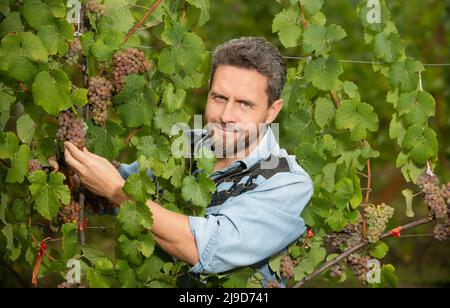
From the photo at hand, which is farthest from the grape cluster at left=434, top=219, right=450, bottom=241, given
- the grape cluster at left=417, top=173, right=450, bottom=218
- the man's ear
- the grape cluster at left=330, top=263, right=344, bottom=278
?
the man's ear

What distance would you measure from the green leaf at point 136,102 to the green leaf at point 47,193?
269 mm

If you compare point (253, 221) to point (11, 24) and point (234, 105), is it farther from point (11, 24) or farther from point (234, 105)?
point (11, 24)

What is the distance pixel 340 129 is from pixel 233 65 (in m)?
0.50

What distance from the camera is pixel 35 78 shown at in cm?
221

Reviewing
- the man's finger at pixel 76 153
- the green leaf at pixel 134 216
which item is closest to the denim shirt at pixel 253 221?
the green leaf at pixel 134 216

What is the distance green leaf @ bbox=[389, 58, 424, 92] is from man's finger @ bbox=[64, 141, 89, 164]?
1078mm

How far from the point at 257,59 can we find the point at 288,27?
306 millimetres

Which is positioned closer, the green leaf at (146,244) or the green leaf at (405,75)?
the green leaf at (146,244)

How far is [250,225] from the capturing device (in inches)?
86.7

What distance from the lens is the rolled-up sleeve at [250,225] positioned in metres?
2.17

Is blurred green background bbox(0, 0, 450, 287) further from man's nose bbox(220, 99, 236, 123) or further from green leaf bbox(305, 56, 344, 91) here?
man's nose bbox(220, 99, 236, 123)

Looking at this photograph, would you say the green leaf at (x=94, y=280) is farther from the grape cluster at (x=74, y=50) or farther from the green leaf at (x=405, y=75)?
the green leaf at (x=405, y=75)

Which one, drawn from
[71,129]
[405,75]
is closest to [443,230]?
[405,75]
